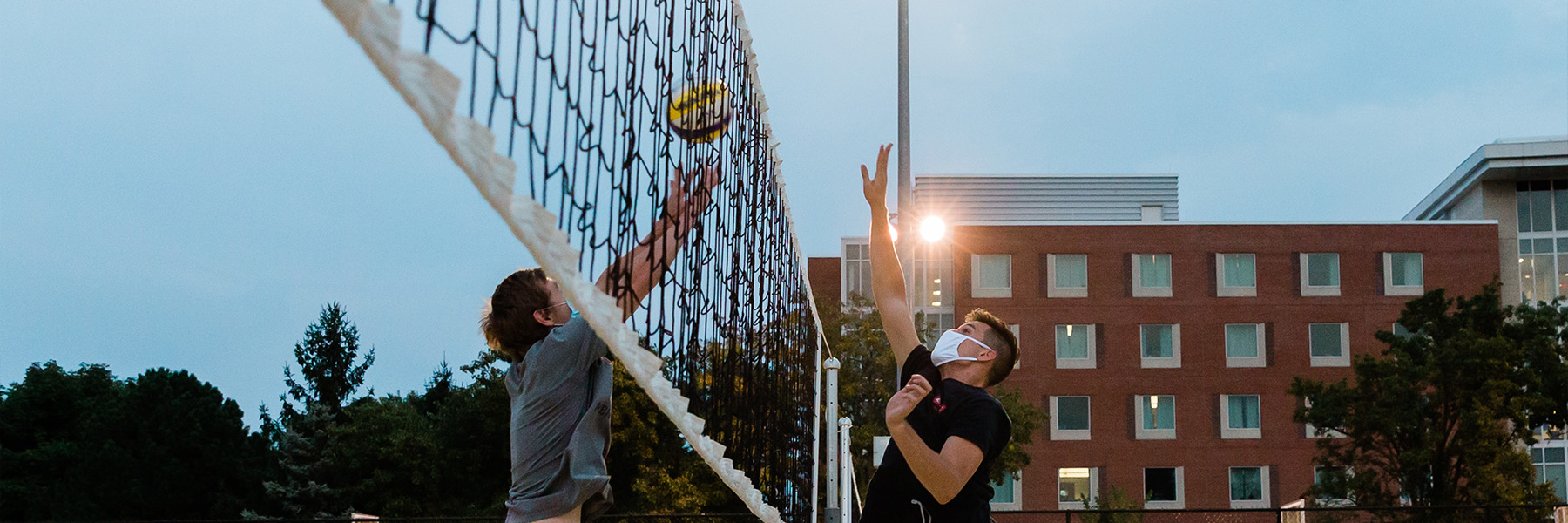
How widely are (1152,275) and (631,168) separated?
39274 mm

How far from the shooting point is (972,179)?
160ft

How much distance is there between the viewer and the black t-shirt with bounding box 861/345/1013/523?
10.2 ft

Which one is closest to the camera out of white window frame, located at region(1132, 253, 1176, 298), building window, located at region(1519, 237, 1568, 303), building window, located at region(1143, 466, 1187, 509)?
building window, located at region(1143, 466, 1187, 509)

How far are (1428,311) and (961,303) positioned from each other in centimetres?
1291

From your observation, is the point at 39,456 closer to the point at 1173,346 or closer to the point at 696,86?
the point at 1173,346

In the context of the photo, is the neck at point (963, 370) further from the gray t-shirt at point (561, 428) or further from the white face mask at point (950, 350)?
the gray t-shirt at point (561, 428)

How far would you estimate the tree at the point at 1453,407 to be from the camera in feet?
102

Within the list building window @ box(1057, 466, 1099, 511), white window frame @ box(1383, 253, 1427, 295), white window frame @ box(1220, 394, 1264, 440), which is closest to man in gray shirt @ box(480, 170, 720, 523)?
building window @ box(1057, 466, 1099, 511)

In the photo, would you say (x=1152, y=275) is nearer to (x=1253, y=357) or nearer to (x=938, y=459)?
(x=1253, y=357)

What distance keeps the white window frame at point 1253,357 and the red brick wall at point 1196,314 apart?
0.13 metres

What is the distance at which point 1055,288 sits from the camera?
40.8 m

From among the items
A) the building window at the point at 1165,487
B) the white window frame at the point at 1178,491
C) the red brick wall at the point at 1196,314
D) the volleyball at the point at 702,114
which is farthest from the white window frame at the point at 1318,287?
the volleyball at the point at 702,114

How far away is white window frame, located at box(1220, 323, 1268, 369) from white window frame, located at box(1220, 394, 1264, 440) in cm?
97

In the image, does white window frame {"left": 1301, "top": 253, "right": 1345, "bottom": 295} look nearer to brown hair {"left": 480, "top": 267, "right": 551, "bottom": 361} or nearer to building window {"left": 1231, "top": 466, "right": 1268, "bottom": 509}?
building window {"left": 1231, "top": 466, "right": 1268, "bottom": 509}
